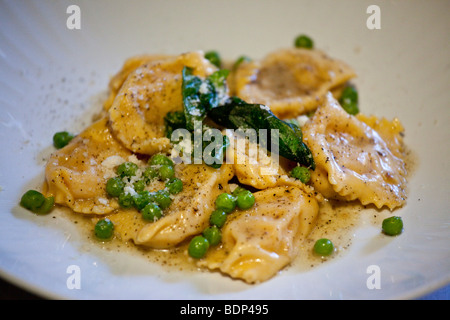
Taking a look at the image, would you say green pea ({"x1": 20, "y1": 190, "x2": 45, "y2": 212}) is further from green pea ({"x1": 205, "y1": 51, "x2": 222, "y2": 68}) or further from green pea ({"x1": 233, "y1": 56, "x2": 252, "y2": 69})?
green pea ({"x1": 233, "y1": 56, "x2": 252, "y2": 69})

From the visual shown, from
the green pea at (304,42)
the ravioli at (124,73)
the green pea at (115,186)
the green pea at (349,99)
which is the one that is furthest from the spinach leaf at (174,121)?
the green pea at (304,42)

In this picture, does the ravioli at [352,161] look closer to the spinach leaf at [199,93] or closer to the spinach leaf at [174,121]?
the spinach leaf at [199,93]

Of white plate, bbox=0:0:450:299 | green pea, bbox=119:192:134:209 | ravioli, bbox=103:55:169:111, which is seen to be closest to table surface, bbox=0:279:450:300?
white plate, bbox=0:0:450:299

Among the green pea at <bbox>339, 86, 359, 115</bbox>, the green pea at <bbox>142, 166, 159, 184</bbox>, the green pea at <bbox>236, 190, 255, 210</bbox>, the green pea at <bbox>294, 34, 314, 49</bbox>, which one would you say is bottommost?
the green pea at <bbox>236, 190, 255, 210</bbox>

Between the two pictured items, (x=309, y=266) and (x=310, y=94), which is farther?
(x=310, y=94)

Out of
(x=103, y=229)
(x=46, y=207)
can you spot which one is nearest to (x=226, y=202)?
(x=103, y=229)
